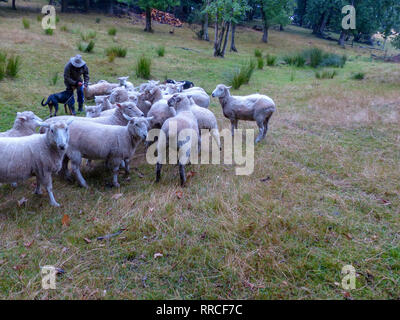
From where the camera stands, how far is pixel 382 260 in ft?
9.79

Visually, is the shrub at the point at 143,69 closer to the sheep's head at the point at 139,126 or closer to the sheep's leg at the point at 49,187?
the sheep's head at the point at 139,126

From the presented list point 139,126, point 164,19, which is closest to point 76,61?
point 139,126

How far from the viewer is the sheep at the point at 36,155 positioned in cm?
353

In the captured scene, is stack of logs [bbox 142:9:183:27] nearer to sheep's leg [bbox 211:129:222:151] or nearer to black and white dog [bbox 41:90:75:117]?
black and white dog [bbox 41:90:75:117]

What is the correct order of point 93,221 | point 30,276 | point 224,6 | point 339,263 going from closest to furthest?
point 30,276 → point 339,263 → point 93,221 → point 224,6

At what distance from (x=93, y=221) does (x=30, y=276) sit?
885 millimetres

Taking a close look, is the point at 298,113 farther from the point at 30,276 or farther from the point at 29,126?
the point at 30,276

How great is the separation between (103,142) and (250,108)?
2989mm

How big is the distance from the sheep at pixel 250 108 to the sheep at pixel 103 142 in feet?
7.73

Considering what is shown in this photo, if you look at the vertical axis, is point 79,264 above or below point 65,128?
below
